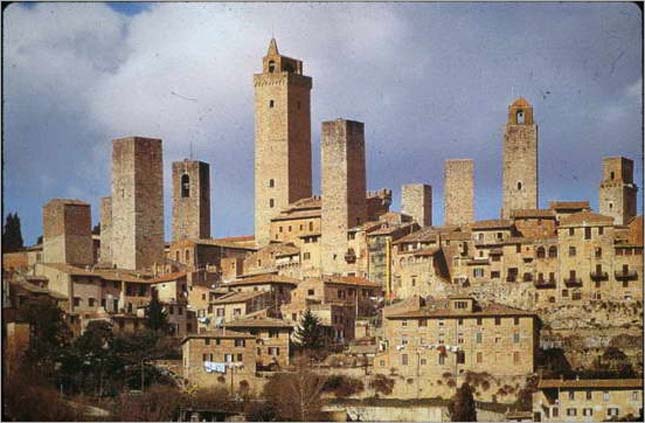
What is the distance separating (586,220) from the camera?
146ft

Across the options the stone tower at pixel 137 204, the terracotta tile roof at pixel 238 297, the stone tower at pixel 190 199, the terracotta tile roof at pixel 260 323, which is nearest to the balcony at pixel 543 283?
the terracotta tile roof at pixel 260 323

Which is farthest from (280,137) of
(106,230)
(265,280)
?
(265,280)

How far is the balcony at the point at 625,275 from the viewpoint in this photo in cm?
4322

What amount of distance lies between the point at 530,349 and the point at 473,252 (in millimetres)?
5731

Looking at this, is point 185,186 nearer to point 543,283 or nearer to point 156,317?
point 156,317

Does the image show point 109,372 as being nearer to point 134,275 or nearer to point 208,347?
point 208,347

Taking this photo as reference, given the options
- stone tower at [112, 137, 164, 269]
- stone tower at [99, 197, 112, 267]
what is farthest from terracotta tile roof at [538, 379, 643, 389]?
stone tower at [99, 197, 112, 267]

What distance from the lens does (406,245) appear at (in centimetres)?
4800

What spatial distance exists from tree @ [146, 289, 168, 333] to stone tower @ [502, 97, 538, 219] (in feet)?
28.3

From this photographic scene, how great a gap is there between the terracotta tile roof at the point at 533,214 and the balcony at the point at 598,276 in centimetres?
392

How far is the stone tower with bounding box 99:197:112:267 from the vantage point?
5306 centimetres

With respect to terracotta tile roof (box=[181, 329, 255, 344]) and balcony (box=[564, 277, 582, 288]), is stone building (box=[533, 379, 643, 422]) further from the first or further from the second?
terracotta tile roof (box=[181, 329, 255, 344])

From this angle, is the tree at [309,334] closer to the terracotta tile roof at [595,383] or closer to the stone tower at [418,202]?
the terracotta tile roof at [595,383]

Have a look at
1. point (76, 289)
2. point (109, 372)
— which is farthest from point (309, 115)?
point (109, 372)
